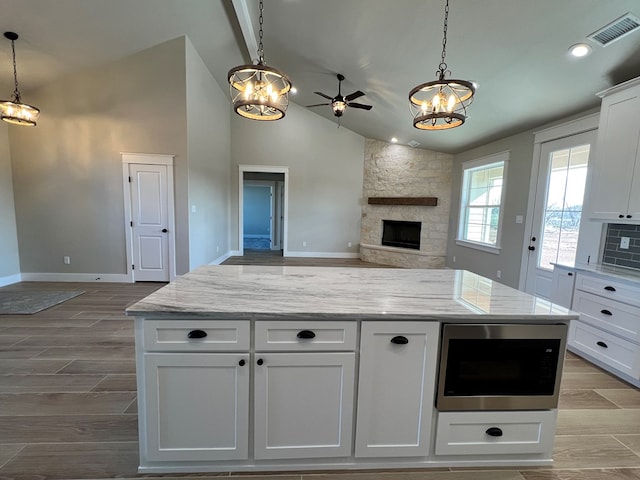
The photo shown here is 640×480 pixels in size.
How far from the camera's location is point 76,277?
479cm

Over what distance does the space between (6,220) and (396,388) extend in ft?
20.8

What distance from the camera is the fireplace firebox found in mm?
7004

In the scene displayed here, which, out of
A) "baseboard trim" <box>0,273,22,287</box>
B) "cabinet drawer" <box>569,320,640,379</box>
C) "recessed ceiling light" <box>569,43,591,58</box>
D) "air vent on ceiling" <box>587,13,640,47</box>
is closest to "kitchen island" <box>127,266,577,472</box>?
"cabinet drawer" <box>569,320,640,379</box>

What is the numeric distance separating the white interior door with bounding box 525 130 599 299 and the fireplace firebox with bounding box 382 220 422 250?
2.94 meters

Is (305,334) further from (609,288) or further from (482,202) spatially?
(482,202)

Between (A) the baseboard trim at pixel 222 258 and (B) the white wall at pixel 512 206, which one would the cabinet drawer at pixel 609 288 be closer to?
(B) the white wall at pixel 512 206

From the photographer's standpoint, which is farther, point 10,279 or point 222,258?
point 222,258

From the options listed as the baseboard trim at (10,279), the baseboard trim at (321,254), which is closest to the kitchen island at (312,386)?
the baseboard trim at (10,279)

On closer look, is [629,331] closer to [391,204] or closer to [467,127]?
[467,127]

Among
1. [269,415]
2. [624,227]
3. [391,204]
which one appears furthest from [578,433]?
[391,204]

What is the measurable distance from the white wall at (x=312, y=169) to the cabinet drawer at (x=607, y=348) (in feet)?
17.4

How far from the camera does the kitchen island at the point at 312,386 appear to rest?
1329 mm

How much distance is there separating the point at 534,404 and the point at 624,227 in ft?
8.33

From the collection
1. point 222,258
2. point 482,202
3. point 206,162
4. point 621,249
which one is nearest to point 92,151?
point 206,162
